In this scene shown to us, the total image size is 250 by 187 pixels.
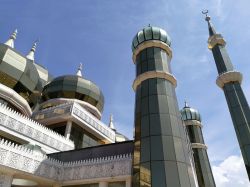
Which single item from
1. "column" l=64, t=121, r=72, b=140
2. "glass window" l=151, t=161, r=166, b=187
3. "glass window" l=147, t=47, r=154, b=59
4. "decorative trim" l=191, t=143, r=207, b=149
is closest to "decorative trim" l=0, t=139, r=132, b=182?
"glass window" l=151, t=161, r=166, b=187

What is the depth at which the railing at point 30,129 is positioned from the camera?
1778 cm

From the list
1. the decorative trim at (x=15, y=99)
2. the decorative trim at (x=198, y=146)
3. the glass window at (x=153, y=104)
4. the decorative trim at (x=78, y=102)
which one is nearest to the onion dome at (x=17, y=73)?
the decorative trim at (x=15, y=99)

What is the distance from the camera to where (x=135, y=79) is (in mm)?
14344

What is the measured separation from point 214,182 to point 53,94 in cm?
2226

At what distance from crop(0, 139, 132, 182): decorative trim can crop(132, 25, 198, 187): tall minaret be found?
11.6ft

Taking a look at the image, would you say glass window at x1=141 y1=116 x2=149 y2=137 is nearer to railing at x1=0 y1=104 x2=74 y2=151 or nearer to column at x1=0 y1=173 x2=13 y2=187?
column at x1=0 y1=173 x2=13 y2=187

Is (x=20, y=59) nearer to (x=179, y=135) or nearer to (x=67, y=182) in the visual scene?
(x=67, y=182)

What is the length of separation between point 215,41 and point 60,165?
70.3ft

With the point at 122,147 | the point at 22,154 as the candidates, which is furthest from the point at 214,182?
the point at 22,154

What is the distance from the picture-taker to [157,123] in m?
11.8

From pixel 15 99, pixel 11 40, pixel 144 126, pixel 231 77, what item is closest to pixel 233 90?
pixel 231 77

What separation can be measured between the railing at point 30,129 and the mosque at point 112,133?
0.08 metres

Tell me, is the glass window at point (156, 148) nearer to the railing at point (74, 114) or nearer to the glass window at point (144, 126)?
the glass window at point (144, 126)

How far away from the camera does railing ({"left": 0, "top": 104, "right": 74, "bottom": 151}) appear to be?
1778 centimetres
